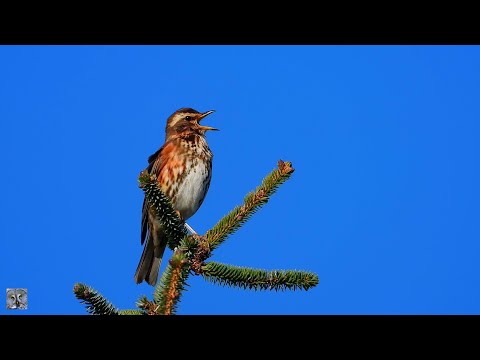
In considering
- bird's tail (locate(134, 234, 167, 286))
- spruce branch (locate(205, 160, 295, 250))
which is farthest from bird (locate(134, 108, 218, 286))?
spruce branch (locate(205, 160, 295, 250))

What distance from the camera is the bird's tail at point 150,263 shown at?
870 centimetres

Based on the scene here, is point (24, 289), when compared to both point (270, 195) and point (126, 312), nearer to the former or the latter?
point (126, 312)

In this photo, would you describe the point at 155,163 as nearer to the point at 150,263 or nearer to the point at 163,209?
the point at 150,263

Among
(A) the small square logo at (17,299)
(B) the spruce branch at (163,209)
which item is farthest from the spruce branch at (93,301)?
(B) the spruce branch at (163,209)

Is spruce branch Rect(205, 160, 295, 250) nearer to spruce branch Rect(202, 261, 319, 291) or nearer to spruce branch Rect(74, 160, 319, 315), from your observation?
spruce branch Rect(74, 160, 319, 315)

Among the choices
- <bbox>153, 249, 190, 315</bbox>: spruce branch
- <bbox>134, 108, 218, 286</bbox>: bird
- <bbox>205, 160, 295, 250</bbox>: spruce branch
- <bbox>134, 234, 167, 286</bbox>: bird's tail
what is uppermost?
<bbox>134, 108, 218, 286</bbox>: bird

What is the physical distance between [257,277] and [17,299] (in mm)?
1802

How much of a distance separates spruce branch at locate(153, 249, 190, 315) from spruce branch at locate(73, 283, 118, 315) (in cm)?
33

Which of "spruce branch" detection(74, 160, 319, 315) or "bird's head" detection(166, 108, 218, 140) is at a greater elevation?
"bird's head" detection(166, 108, 218, 140)

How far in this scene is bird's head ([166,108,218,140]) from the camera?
9547 millimetres

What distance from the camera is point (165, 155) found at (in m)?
9.13

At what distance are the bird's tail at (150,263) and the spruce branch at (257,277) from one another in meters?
3.57
